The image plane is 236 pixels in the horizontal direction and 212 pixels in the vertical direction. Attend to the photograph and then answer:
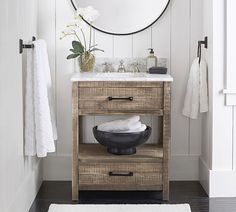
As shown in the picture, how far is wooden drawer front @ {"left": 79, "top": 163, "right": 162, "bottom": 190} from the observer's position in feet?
11.2

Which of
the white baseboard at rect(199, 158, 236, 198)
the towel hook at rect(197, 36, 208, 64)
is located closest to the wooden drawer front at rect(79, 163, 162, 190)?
the white baseboard at rect(199, 158, 236, 198)

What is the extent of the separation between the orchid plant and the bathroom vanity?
0.23 m

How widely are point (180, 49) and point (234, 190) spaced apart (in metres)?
1.01

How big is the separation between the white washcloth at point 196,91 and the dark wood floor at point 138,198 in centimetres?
50

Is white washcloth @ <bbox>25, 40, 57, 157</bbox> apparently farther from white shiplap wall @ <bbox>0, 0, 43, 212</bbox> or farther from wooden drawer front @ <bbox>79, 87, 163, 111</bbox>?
wooden drawer front @ <bbox>79, 87, 163, 111</bbox>

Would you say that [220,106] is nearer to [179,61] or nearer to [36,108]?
[179,61]

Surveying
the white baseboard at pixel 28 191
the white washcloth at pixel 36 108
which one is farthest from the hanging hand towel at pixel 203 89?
the white baseboard at pixel 28 191

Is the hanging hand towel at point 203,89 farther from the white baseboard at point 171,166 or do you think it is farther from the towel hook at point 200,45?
the white baseboard at point 171,166

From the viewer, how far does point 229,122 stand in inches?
137

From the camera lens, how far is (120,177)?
3.45 meters

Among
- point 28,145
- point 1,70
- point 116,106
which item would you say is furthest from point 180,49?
point 1,70

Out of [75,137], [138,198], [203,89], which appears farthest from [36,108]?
[203,89]

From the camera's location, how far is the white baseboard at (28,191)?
113 inches

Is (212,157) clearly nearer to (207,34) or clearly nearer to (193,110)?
(193,110)
